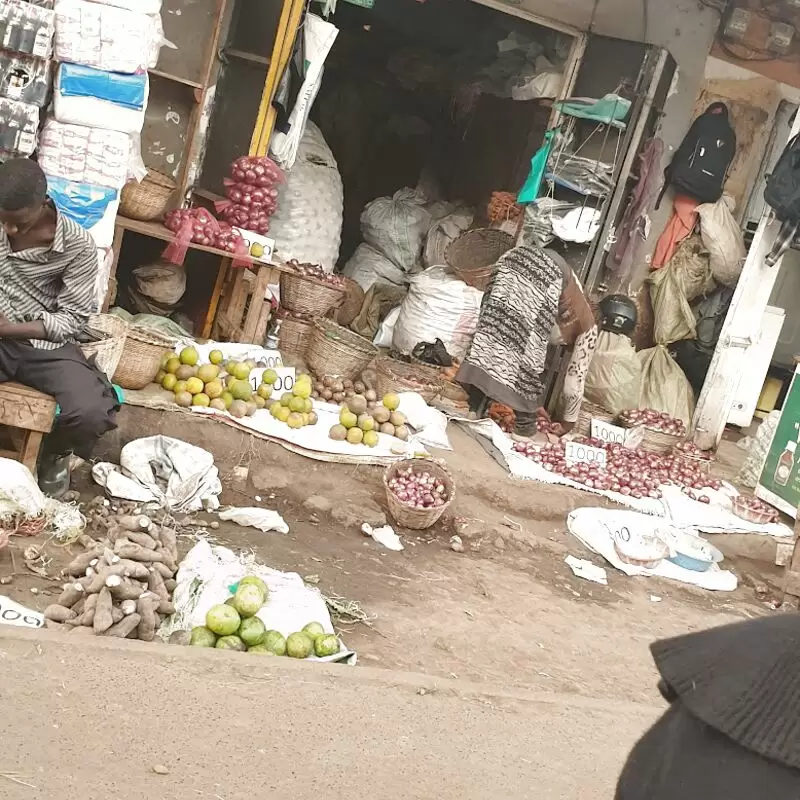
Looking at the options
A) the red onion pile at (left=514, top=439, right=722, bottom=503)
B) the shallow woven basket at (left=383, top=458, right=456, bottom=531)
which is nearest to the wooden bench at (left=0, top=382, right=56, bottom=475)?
the shallow woven basket at (left=383, top=458, right=456, bottom=531)

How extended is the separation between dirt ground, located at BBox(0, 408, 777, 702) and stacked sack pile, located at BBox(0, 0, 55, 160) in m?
1.59

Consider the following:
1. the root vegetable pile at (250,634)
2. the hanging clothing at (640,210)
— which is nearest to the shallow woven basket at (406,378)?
the hanging clothing at (640,210)

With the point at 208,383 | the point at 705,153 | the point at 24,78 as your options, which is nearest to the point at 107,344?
the point at 208,383

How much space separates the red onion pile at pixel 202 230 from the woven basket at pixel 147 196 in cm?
13

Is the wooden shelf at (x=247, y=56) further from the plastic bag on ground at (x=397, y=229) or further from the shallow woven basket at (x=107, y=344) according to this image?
the plastic bag on ground at (x=397, y=229)

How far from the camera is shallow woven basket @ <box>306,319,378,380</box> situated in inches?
279

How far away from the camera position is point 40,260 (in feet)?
15.0

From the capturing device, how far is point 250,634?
3725 millimetres

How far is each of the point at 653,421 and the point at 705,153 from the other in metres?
2.49

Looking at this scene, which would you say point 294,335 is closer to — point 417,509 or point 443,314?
point 443,314

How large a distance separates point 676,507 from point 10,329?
182 inches

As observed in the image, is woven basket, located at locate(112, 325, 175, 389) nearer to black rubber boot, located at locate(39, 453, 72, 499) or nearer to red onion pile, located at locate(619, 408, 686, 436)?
black rubber boot, located at locate(39, 453, 72, 499)

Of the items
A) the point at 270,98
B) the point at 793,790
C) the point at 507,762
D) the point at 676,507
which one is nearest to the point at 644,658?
the point at 507,762

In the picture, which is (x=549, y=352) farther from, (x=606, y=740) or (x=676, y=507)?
(x=606, y=740)
